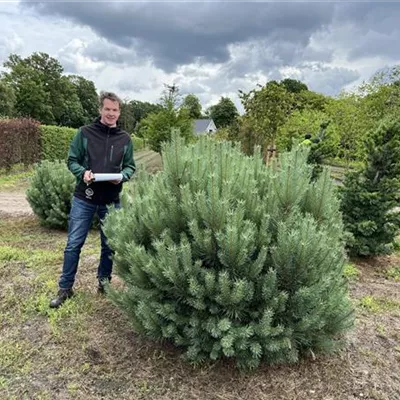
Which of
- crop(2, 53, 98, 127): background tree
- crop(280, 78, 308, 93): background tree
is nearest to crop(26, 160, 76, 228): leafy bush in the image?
crop(2, 53, 98, 127): background tree

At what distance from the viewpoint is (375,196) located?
6223 millimetres

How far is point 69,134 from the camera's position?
895 inches

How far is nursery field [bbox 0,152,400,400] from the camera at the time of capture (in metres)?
2.56

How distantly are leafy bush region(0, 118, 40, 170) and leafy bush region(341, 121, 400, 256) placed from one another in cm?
1432

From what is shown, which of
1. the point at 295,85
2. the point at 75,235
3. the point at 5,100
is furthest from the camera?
the point at 295,85

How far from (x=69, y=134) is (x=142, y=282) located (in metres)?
21.6

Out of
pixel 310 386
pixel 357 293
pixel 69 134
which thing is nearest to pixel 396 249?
pixel 357 293

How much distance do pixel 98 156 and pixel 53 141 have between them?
1827 centimetres

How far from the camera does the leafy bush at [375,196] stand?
6180 millimetres

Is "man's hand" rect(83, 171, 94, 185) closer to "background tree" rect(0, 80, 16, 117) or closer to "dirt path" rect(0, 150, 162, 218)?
"dirt path" rect(0, 150, 162, 218)

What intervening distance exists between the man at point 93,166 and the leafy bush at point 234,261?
3.07ft

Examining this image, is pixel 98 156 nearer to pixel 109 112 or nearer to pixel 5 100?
pixel 109 112

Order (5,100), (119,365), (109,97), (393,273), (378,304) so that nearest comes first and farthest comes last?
(119,365) < (109,97) < (378,304) < (393,273) < (5,100)

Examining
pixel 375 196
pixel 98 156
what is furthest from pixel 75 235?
pixel 375 196
